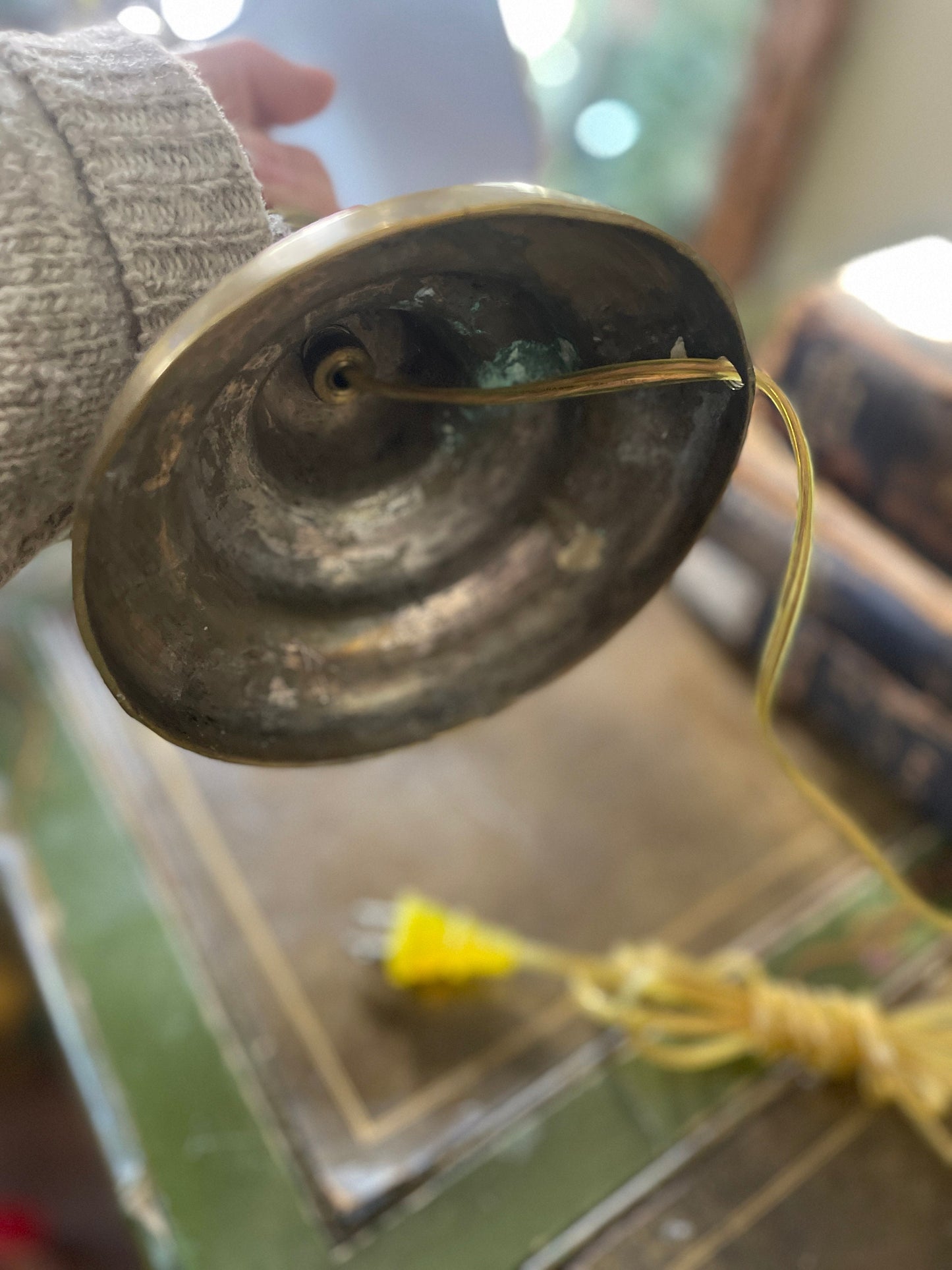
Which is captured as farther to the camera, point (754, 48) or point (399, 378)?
point (754, 48)

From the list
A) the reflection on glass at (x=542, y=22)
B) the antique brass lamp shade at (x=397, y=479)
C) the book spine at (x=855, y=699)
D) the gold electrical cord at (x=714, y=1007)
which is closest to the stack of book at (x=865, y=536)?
the book spine at (x=855, y=699)

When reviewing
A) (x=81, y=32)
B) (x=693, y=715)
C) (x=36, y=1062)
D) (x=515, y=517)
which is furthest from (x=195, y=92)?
(x=36, y=1062)

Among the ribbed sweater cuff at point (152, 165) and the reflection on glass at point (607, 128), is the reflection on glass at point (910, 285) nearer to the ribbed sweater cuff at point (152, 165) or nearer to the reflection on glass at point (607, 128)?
the reflection on glass at point (607, 128)

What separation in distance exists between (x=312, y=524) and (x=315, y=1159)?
54 centimetres

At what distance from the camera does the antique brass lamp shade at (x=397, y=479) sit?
0.25 metres

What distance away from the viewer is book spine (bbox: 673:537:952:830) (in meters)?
0.91

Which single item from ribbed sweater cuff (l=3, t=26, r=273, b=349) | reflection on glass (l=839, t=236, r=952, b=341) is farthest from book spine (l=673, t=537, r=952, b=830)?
ribbed sweater cuff (l=3, t=26, r=273, b=349)

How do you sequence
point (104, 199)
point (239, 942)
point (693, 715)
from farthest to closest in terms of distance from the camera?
point (693, 715) → point (239, 942) → point (104, 199)

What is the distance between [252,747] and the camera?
1.17ft

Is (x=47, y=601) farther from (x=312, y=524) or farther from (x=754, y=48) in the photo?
(x=754, y=48)

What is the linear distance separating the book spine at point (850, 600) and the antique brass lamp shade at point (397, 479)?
0.49 metres

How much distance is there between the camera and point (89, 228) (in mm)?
285

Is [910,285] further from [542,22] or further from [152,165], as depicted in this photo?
[152,165]

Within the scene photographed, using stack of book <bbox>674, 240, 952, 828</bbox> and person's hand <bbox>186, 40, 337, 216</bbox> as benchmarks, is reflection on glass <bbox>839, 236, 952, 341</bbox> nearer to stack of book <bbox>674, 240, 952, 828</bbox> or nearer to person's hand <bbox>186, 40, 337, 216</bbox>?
stack of book <bbox>674, 240, 952, 828</bbox>
